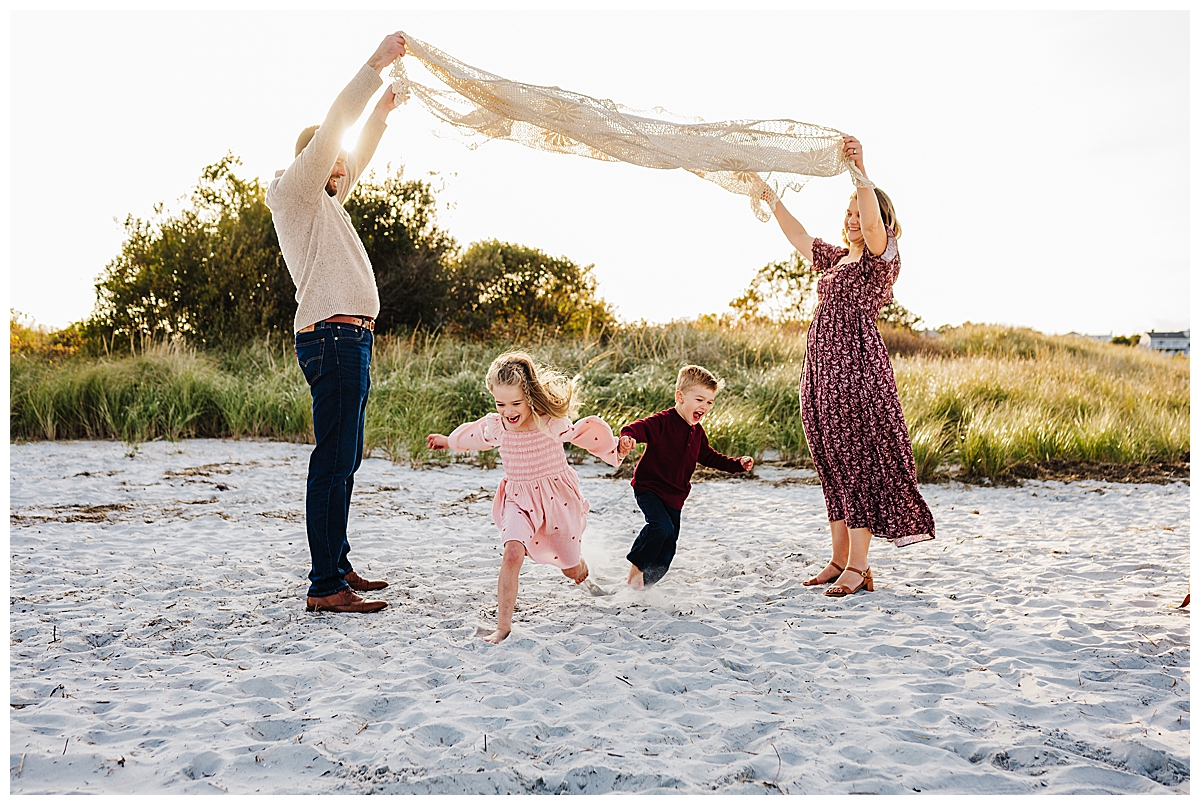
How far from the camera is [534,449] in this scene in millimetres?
3998

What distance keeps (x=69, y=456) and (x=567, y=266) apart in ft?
36.1

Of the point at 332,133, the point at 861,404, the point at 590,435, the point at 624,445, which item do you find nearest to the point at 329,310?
the point at 332,133

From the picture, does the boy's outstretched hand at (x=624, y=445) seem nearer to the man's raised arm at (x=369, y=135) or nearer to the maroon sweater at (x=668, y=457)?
the maroon sweater at (x=668, y=457)

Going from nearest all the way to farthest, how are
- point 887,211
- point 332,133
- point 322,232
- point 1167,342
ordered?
1. point 332,133
2. point 322,232
3. point 887,211
4. point 1167,342

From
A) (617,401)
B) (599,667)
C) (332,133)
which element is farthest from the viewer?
(617,401)

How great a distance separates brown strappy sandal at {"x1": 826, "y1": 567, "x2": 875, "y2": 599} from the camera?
4.45m

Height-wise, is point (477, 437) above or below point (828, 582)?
above

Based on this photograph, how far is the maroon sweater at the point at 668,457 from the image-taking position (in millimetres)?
4449

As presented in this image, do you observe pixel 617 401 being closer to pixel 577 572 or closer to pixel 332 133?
pixel 577 572

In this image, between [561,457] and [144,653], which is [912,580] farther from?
[144,653]

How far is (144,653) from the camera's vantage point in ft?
11.8

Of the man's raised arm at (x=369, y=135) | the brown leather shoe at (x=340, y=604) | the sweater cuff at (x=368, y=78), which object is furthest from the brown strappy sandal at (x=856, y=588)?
the sweater cuff at (x=368, y=78)

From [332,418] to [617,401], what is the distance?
714cm

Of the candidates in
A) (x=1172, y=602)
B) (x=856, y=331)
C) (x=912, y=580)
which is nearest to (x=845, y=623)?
(x=912, y=580)
